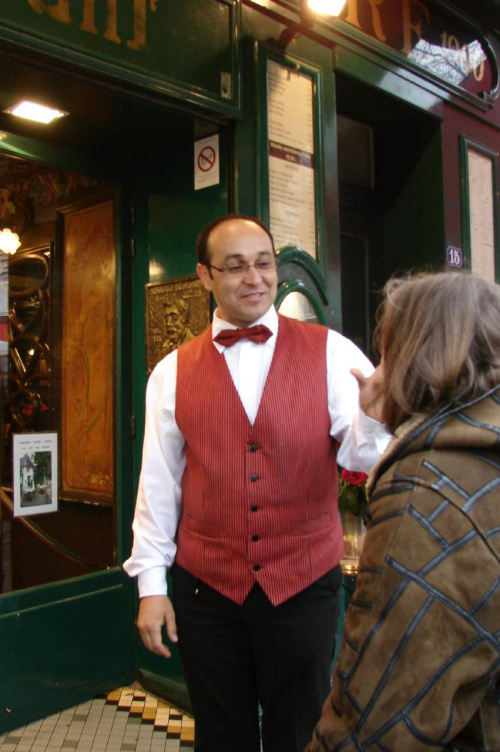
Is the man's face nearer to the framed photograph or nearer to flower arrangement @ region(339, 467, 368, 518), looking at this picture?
flower arrangement @ region(339, 467, 368, 518)

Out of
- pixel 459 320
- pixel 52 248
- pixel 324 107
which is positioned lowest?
pixel 459 320

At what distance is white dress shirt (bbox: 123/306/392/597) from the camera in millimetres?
1989

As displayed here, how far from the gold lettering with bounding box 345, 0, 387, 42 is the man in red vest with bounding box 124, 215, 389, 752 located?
218 cm

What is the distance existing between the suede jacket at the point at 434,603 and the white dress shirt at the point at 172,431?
0.95 meters

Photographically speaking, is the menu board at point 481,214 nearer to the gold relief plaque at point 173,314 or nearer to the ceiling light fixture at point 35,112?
the gold relief plaque at point 173,314

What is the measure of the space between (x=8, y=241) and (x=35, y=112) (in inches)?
21.4

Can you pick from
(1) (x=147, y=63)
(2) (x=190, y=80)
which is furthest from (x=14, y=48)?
(2) (x=190, y=80)

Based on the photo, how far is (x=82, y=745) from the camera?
2818 mm

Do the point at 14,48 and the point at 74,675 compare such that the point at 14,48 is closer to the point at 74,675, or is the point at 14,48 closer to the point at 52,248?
the point at 52,248

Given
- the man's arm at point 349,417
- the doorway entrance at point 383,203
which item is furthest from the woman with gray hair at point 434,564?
the doorway entrance at point 383,203

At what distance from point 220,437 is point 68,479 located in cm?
154

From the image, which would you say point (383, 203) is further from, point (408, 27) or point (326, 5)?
point (326, 5)

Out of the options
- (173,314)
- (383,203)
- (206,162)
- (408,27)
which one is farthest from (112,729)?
(408,27)

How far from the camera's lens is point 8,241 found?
122 inches
